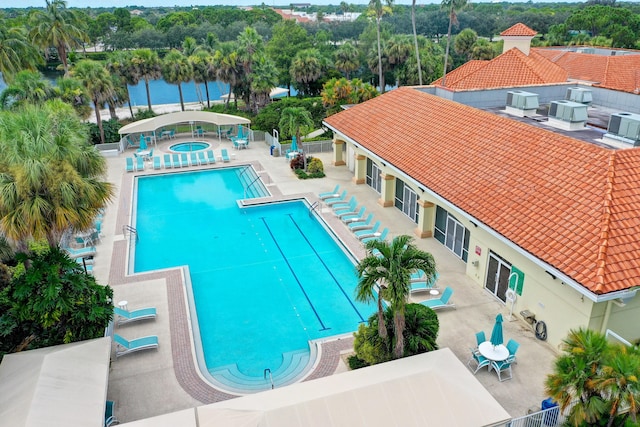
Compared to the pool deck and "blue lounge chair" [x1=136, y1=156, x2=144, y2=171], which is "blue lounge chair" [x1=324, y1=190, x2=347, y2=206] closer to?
the pool deck

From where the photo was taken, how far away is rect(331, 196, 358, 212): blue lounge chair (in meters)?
24.4

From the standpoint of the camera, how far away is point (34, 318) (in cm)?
1265

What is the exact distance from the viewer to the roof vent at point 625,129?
693 inches

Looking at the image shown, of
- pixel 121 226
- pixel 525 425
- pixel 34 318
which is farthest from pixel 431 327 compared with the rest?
pixel 121 226

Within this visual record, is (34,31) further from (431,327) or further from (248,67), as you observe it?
(431,327)

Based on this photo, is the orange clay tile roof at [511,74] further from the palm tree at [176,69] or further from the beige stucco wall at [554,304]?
the palm tree at [176,69]

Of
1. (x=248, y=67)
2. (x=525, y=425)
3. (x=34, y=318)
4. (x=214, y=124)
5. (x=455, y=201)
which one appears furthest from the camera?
(x=248, y=67)

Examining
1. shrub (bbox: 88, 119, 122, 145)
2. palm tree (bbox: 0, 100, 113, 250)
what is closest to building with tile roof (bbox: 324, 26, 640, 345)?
palm tree (bbox: 0, 100, 113, 250)

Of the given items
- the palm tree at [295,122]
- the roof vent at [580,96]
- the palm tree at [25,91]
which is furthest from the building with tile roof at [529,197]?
the palm tree at [25,91]

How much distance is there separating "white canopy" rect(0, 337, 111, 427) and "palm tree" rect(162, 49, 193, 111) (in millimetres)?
34496

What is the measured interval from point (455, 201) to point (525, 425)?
27.9ft

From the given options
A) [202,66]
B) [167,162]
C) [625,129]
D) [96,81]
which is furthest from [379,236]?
[202,66]

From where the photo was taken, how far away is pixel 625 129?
59.5ft

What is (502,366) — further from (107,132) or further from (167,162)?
(107,132)
